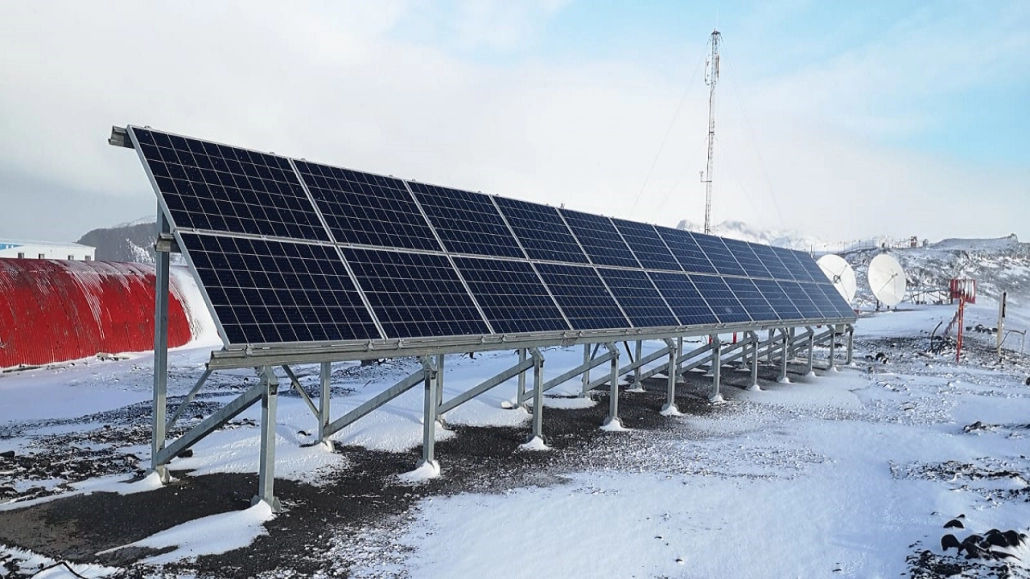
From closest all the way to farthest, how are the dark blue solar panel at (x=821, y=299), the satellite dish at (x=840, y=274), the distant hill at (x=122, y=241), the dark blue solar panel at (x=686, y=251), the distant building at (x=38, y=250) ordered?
the dark blue solar panel at (x=686, y=251) → the dark blue solar panel at (x=821, y=299) → the satellite dish at (x=840, y=274) → the distant building at (x=38, y=250) → the distant hill at (x=122, y=241)

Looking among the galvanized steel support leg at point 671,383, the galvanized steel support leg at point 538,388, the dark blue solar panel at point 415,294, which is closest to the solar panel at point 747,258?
the galvanized steel support leg at point 671,383

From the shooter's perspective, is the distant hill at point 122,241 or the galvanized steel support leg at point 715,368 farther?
→ the distant hill at point 122,241

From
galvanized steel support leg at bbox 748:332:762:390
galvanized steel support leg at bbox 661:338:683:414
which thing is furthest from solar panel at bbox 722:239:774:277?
galvanized steel support leg at bbox 661:338:683:414

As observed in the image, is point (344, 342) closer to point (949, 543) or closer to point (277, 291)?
point (277, 291)

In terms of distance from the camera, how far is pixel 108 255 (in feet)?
597

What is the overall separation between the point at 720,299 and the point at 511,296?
1207cm

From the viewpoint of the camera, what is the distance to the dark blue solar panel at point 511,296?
1592cm

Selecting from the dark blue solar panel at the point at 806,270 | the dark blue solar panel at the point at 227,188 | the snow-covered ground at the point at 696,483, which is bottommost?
the snow-covered ground at the point at 696,483

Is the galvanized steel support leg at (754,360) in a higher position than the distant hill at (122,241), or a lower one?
lower

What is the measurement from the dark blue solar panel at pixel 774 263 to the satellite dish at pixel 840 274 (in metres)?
20.3

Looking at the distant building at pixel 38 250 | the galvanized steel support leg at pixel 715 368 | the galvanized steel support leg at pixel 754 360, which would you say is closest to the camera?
the galvanized steel support leg at pixel 715 368

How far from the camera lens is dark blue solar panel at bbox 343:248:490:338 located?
13602 millimetres

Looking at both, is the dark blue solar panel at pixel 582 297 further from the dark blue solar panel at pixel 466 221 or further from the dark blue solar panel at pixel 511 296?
the dark blue solar panel at pixel 466 221

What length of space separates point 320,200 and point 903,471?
15223 millimetres
